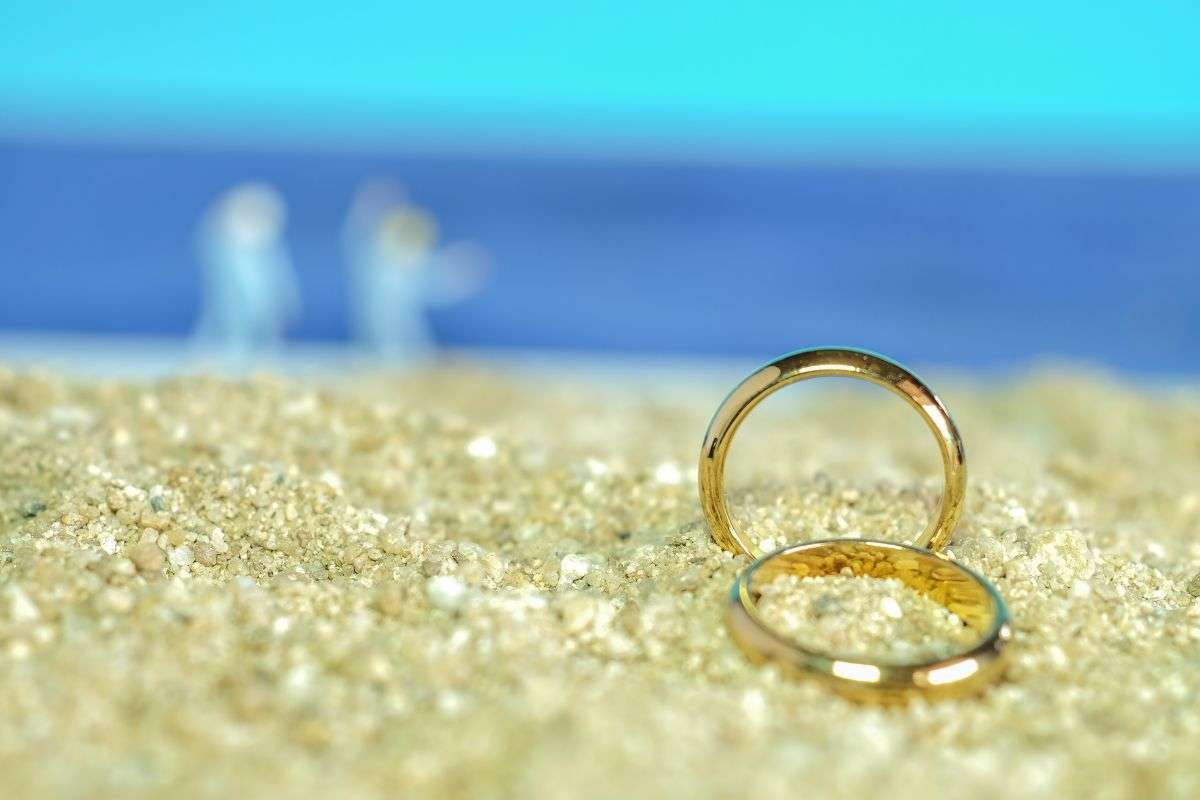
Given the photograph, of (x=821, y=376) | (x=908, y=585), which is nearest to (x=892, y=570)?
(x=908, y=585)

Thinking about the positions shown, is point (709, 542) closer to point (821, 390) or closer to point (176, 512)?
point (176, 512)

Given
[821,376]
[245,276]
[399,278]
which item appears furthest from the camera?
[399,278]

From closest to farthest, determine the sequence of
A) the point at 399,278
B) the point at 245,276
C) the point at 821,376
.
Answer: the point at 821,376
the point at 245,276
the point at 399,278

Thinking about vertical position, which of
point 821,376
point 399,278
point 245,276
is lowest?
point 821,376

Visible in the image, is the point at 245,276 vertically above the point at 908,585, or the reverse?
the point at 245,276

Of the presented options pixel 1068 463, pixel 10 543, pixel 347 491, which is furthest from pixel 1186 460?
pixel 10 543

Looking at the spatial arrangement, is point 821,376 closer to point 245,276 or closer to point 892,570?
point 892,570

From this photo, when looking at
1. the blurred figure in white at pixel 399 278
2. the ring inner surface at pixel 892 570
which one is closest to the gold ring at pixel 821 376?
the ring inner surface at pixel 892 570
